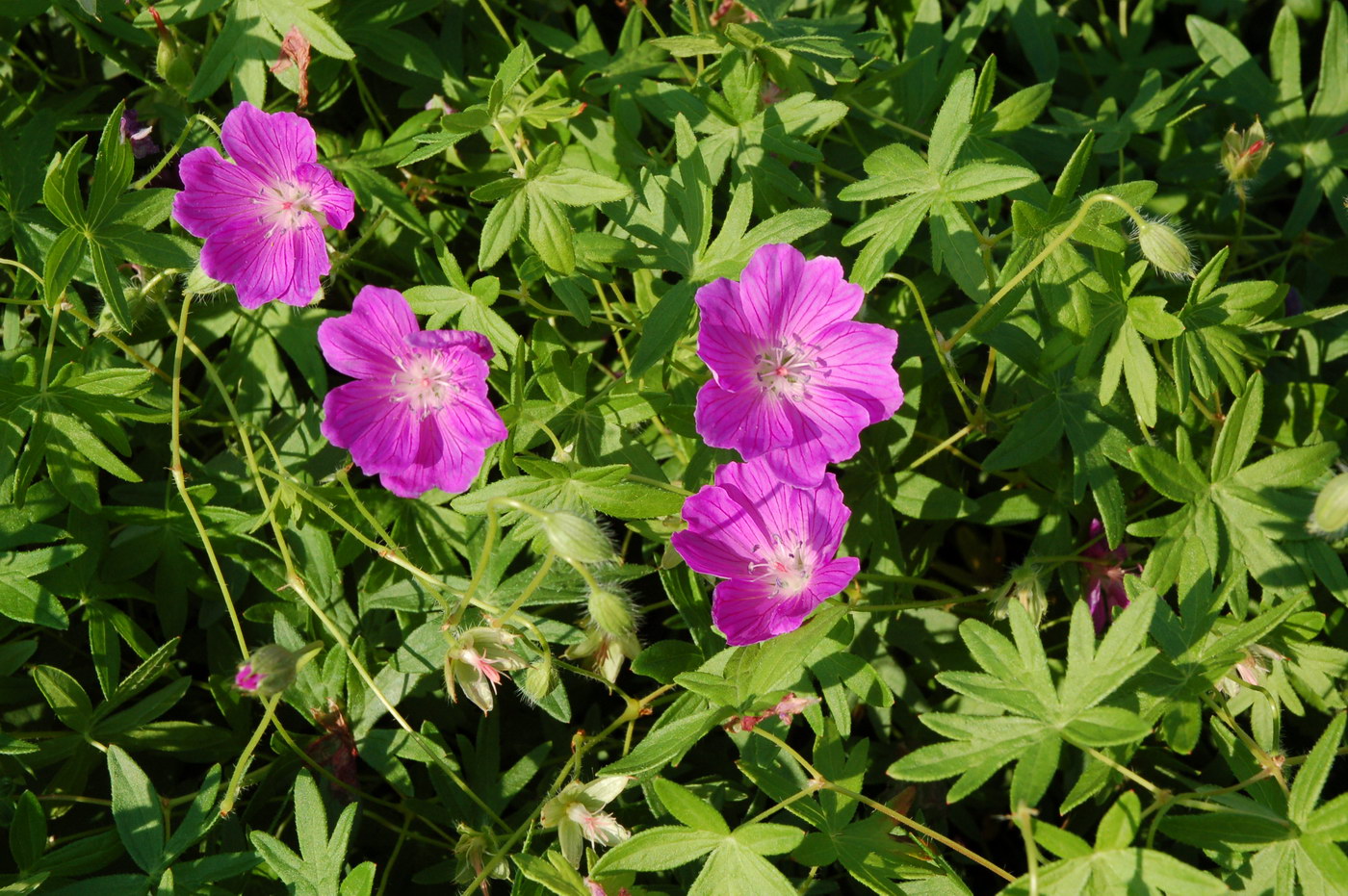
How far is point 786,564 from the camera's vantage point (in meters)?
2.46

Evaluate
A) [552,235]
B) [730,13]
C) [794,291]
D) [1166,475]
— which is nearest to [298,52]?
[552,235]

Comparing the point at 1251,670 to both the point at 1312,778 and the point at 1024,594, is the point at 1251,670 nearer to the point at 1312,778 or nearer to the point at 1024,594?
the point at 1312,778

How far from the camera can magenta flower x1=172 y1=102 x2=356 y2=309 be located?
243cm

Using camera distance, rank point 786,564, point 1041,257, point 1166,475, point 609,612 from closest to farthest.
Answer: point 609,612, point 1041,257, point 1166,475, point 786,564

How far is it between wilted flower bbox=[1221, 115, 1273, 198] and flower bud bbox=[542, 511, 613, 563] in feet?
6.37

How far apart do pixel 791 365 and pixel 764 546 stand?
42cm

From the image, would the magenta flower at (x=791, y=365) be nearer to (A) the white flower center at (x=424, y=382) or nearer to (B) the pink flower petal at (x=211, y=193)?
(A) the white flower center at (x=424, y=382)

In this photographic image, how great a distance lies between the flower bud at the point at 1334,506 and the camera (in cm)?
205

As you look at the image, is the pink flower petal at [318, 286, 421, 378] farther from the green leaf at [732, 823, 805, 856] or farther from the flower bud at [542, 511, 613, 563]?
the green leaf at [732, 823, 805, 856]

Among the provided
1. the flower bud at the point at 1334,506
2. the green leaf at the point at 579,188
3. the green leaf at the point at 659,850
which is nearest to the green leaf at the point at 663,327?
the green leaf at the point at 579,188

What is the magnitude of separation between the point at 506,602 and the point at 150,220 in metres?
1.20

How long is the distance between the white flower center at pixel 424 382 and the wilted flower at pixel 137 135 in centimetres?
102

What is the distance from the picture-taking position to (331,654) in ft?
8.49

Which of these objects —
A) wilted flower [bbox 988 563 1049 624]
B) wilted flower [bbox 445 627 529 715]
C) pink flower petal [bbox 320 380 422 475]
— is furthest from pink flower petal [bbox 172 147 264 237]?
wilted flower [bbox 988 563 1049 624]
